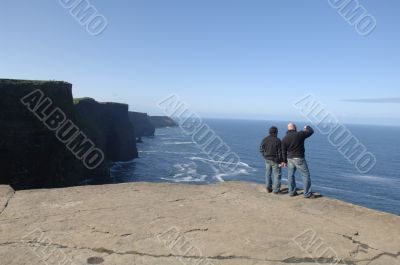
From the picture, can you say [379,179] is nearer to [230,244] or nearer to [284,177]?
[284,177]

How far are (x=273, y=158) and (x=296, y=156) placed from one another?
764 millimetres

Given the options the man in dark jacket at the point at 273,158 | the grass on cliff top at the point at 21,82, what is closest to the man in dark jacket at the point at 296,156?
the man in dark jacket at the point at 273,158

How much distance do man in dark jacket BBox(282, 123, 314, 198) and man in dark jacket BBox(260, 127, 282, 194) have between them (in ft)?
1.02

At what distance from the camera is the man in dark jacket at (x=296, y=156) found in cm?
1006

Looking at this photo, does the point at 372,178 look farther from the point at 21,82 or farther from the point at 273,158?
the point at 273,158

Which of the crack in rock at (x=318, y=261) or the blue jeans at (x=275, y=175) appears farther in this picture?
the blue jeans at (x=275, y=175)

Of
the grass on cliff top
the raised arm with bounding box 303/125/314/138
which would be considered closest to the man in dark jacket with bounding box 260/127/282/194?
the raised arm with bounding box 303/125/314/138

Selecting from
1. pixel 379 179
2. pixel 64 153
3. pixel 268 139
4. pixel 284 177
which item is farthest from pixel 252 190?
pixel 379 179

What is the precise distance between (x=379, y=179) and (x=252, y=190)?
226ft

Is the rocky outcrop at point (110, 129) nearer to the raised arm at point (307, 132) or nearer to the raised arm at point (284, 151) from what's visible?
the raised arm at point (284, 151)

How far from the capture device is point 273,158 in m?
10.8

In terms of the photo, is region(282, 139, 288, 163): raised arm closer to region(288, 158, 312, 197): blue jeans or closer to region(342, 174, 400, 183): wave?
region(288, 158, 312, 197): blue jeans

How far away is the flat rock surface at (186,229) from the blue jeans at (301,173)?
0.32 metres

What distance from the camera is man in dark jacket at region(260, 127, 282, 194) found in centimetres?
1054
